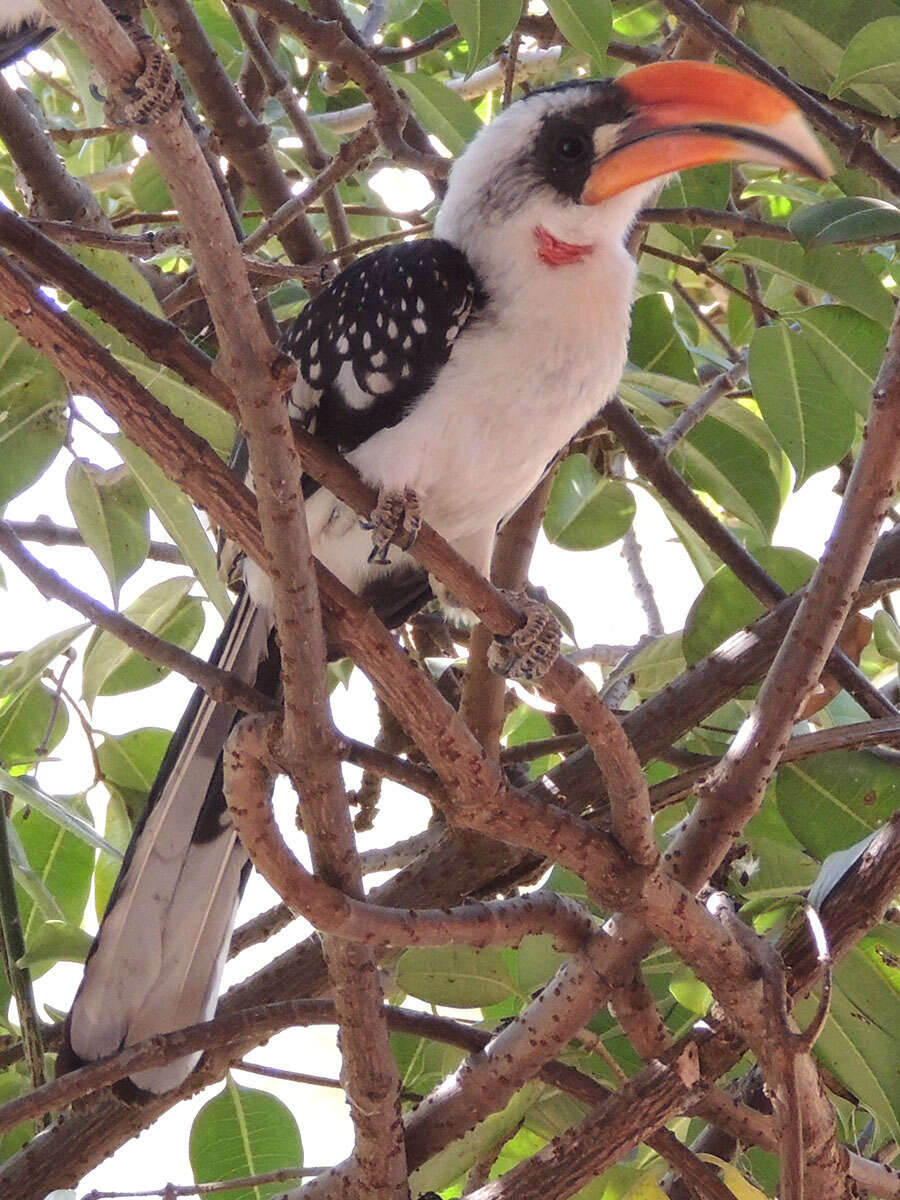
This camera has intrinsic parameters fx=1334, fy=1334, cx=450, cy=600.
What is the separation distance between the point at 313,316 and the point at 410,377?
24 cm

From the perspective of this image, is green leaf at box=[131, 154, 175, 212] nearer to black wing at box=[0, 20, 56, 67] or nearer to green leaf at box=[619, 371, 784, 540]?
black wing at box=[0, 20, 56, 67]

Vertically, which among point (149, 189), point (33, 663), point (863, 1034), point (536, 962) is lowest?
point (863, 1034)

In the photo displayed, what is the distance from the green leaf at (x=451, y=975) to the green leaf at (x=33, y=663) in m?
0.61

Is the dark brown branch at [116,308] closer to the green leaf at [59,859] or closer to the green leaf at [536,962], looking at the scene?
the green leaf at [536,962]

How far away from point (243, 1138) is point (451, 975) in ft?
1.24

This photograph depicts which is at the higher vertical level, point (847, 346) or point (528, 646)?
point (847, 346)

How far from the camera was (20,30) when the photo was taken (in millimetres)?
1989

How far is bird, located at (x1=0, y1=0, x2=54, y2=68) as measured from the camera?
1905 mm


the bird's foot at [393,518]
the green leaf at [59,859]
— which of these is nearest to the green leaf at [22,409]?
the bird's foot at [393,518]

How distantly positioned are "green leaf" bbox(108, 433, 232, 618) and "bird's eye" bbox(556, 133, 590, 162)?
0.77 meters

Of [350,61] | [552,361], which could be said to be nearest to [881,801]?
[552,361]

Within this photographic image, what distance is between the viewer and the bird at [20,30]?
191cm

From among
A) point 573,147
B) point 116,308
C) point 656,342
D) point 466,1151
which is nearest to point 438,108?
point 573,147

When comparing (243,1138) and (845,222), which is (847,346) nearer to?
(845,222)
